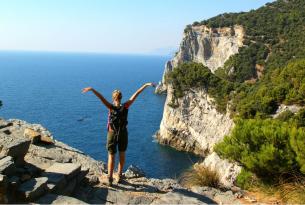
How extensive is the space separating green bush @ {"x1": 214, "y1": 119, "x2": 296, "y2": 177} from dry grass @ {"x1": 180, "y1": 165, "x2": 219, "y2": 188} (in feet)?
3.41

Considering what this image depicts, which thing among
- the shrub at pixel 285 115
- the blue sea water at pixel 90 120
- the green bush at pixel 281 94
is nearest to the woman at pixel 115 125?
the shrub at pixel 285 115

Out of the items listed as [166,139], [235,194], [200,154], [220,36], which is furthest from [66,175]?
[220,36]

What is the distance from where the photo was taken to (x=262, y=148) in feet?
35.6

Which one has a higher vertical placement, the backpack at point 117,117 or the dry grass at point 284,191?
the backpack at point 117,117

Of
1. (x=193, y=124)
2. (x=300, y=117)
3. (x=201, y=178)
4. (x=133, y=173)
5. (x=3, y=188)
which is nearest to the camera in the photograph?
(x=3, y=188)

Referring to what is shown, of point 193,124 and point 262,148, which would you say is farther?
point 193,124

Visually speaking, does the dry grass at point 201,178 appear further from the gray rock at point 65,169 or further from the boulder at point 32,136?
the boulder at point 32,136

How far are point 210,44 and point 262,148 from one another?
7073 centimetres

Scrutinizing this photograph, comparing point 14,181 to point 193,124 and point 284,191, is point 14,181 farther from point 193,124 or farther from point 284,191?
point 193,124

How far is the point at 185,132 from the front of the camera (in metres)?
52.8

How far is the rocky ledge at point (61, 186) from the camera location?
750cm

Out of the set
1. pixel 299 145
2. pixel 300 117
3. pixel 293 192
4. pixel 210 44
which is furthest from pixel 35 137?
pixel 210 44

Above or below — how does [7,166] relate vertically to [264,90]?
above

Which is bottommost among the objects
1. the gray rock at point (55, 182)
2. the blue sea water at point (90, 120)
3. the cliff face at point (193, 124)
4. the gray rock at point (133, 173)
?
the blue sea water at point (90, 120)
